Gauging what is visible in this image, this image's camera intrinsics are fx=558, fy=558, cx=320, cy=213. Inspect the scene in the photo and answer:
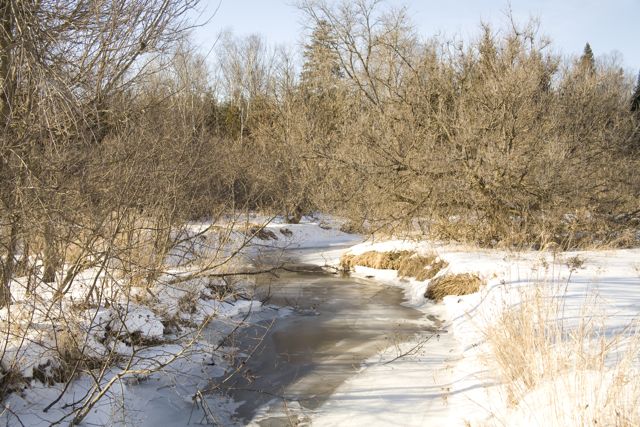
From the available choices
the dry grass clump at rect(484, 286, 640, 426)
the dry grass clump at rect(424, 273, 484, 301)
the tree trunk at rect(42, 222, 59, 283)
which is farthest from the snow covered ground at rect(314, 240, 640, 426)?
the tree trunk at rect(42, 222, 59, 283)

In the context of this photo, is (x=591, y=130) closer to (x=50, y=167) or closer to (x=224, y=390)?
(x=224, y=390)

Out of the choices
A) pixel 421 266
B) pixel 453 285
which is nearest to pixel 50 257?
pixel 453 285

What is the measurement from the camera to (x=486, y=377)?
5.46 metres

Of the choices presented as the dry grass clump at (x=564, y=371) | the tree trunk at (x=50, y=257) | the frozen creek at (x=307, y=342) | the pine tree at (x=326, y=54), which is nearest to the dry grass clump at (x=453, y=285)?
the frozen creek at (x=307, y=342)

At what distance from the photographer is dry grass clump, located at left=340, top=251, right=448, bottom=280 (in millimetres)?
12320

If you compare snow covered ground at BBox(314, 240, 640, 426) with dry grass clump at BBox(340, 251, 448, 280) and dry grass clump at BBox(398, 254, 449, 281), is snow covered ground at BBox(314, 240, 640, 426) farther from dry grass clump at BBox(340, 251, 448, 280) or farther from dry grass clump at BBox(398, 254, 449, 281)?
dry grass clump at BBox(340, 251, 448, 280)

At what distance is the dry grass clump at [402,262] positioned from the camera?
12320 millimetres

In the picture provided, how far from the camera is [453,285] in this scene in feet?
34.2

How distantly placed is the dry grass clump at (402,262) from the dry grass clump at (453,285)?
990 millimetres

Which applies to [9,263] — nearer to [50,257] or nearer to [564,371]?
[50,257]

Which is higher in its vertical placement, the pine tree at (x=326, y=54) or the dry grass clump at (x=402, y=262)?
the pine tree at (x=326, y=54)

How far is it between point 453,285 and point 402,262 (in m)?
3.41

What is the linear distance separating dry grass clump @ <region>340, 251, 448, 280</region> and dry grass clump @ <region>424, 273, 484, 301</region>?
99cm

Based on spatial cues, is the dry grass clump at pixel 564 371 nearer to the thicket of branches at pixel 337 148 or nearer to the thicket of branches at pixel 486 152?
the thicket of branches at pixel 337 148
